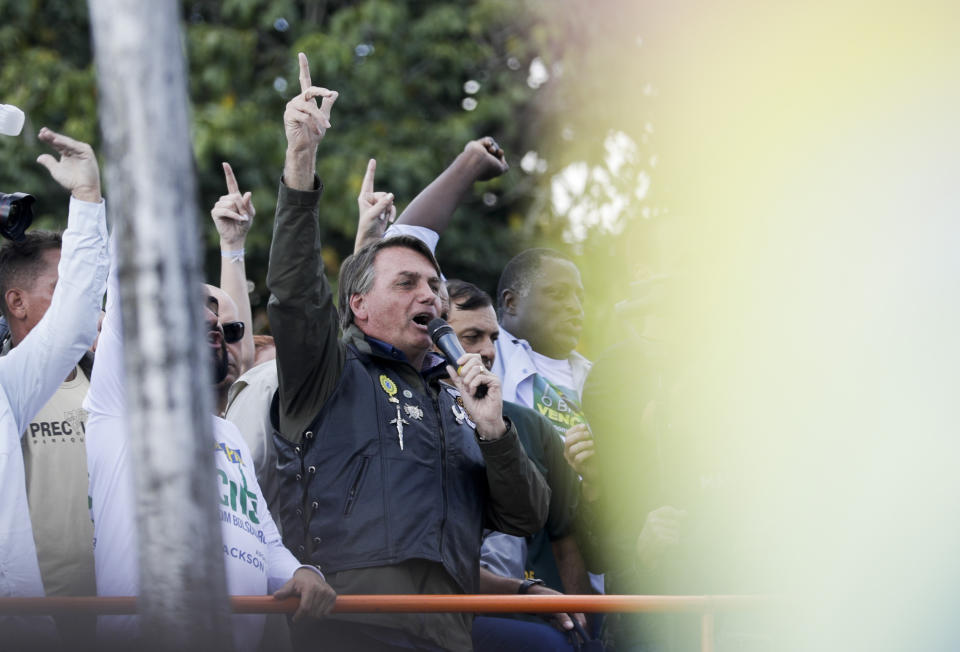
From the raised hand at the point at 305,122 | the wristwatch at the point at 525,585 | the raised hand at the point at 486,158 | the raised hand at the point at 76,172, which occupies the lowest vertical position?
the wristwatch at the point at 525,585

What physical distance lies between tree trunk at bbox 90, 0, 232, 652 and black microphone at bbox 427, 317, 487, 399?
2247mm

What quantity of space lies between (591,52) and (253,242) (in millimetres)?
3145

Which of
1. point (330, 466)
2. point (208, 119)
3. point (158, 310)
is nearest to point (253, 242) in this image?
point (208, 119)

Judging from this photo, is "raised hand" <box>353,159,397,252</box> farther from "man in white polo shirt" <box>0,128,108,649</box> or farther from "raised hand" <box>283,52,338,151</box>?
"man in white polo shirt" <box>0,128,108,649</box>

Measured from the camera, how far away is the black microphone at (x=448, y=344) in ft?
10.7

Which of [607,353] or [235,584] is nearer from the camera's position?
[235,584]

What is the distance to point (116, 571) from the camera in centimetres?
A: 293

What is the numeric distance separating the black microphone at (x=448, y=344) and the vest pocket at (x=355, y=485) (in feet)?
1.09

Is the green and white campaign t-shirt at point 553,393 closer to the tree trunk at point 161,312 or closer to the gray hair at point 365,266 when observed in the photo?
the gray hair at point 365,266

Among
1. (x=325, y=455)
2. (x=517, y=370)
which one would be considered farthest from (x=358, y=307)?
(x=517, y=370)

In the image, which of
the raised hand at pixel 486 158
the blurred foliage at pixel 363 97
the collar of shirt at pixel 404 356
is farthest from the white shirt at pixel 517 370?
the blurred foliage at pixel 363 97

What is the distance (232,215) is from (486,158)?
916 millimetres

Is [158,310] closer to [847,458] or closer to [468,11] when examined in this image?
[847,458]

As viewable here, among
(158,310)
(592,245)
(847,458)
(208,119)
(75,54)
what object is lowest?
(847,458)
